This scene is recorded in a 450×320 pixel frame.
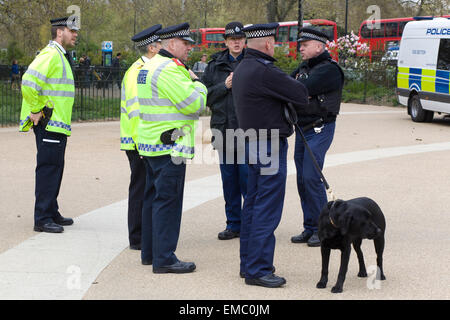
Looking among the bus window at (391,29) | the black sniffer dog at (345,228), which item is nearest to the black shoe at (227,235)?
the black sniffer dog at (345,228)

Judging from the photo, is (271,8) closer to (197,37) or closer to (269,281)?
(197,37)

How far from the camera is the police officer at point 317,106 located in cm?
618

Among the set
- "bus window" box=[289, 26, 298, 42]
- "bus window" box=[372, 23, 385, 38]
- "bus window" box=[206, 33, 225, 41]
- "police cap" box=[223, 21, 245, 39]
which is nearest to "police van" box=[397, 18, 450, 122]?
"police cap" box=[223, 21, 245, 39]

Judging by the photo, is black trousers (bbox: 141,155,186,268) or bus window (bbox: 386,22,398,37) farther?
bus window (bbox: 386,22,398,37)

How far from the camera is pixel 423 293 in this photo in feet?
16.2

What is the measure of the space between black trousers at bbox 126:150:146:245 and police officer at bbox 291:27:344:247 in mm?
1391

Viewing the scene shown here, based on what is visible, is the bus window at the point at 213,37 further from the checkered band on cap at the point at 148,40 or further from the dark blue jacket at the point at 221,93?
the checkered band on cap at the point at 148,40

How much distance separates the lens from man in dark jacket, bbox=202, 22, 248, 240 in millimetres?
6544

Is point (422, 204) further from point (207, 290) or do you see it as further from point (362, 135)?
point (362, 135)

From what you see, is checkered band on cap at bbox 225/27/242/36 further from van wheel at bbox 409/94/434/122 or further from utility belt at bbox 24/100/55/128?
van wheel at bbox 409/94/434/122

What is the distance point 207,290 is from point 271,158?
1.02 metres

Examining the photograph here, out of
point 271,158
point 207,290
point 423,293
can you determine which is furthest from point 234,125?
point 423,293

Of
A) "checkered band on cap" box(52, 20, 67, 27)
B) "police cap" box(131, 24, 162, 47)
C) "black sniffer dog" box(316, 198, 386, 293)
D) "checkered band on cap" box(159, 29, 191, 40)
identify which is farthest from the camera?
"checkered band on cap" box(52, 20, 67, 27)

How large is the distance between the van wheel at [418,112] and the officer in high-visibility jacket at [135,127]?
13028mm
